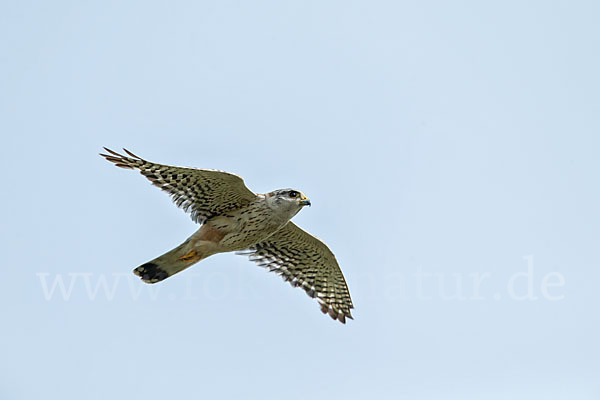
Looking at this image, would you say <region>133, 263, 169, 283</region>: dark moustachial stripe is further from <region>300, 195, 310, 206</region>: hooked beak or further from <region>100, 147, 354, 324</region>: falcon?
<region>300, 195, 310, 206</region>: hooked beak

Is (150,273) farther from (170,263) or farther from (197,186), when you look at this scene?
(197,186)

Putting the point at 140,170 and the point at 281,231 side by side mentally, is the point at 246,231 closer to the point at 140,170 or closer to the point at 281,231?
the point at 281,231

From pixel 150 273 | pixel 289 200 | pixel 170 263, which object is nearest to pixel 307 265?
pixel 289 200

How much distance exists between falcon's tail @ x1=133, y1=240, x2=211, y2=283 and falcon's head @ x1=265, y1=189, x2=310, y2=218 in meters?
1.36

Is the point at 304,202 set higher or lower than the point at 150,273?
higher

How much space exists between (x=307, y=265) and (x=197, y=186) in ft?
8.60

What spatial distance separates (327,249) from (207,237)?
2.17 meters

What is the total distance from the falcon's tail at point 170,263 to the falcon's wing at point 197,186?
0.56 m

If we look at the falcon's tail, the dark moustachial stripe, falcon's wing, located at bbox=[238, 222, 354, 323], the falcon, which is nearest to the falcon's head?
the falcon

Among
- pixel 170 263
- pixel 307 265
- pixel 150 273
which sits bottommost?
pixel 150 273

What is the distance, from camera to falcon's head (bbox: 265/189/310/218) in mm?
13219

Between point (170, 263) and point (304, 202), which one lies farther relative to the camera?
point (170, 263)

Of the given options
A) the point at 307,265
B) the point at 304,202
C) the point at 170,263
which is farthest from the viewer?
the point at 307,265

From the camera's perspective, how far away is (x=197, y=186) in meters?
13.5
